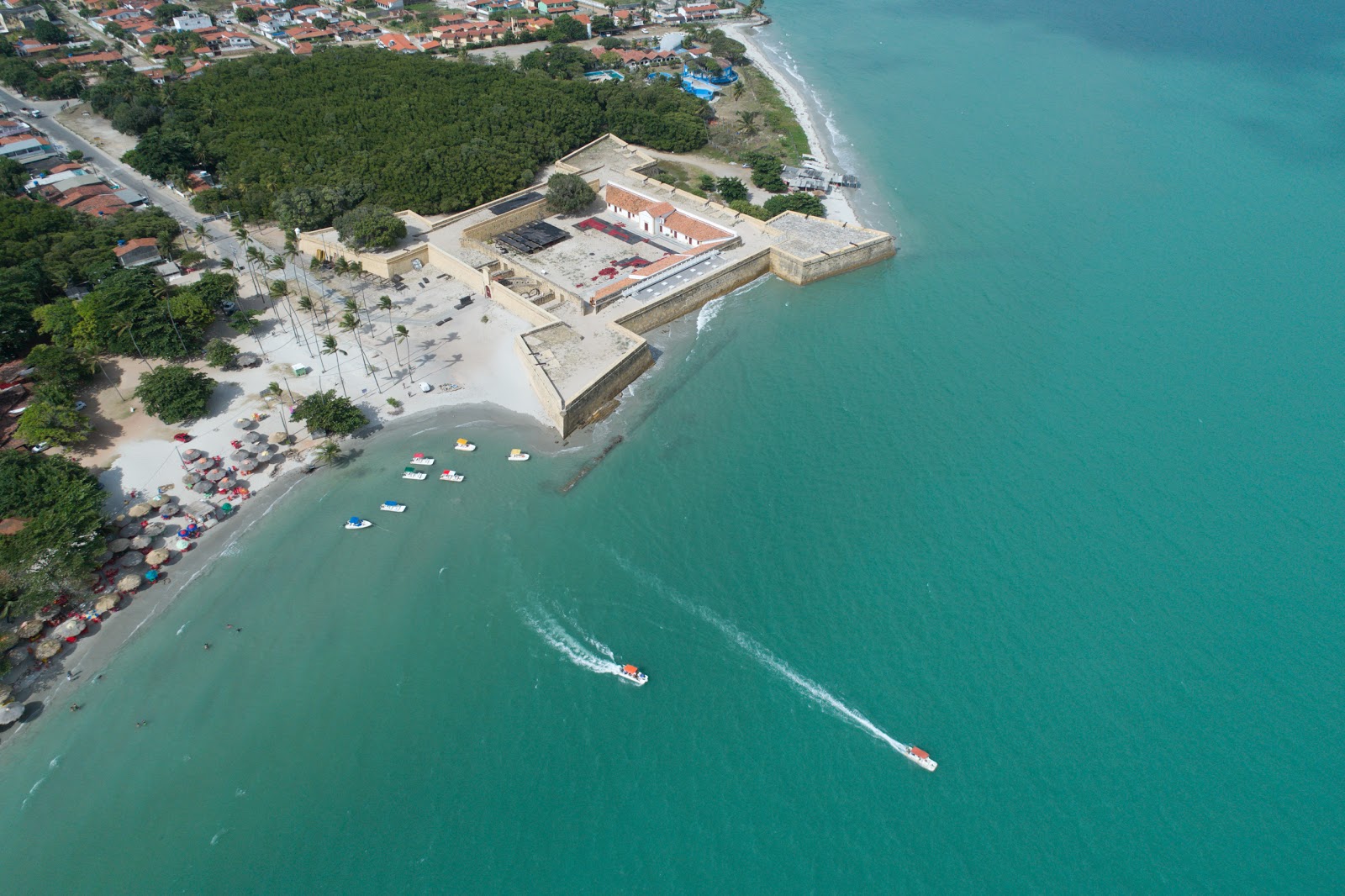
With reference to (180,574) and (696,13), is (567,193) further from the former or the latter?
(696,13)

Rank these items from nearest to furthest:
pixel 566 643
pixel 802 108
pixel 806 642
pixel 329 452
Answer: pixel 806 642
pixel 566 643
pixel 329 452
pixel 802 108

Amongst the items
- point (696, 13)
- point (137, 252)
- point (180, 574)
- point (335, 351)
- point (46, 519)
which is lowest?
point (180, 574)

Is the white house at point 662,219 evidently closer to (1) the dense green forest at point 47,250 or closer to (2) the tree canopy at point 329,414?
(2) the tree canopy at point 329,414

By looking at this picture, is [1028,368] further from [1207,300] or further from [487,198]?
[487,198]

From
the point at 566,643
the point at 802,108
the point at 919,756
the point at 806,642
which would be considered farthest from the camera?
the point at 802,108

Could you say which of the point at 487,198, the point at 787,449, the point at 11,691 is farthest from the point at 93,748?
the point at 487,198

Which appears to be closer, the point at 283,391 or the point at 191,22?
the point at 283,391

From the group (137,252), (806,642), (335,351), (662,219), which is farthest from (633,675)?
(137,252)

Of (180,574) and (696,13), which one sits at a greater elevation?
(696,13)
